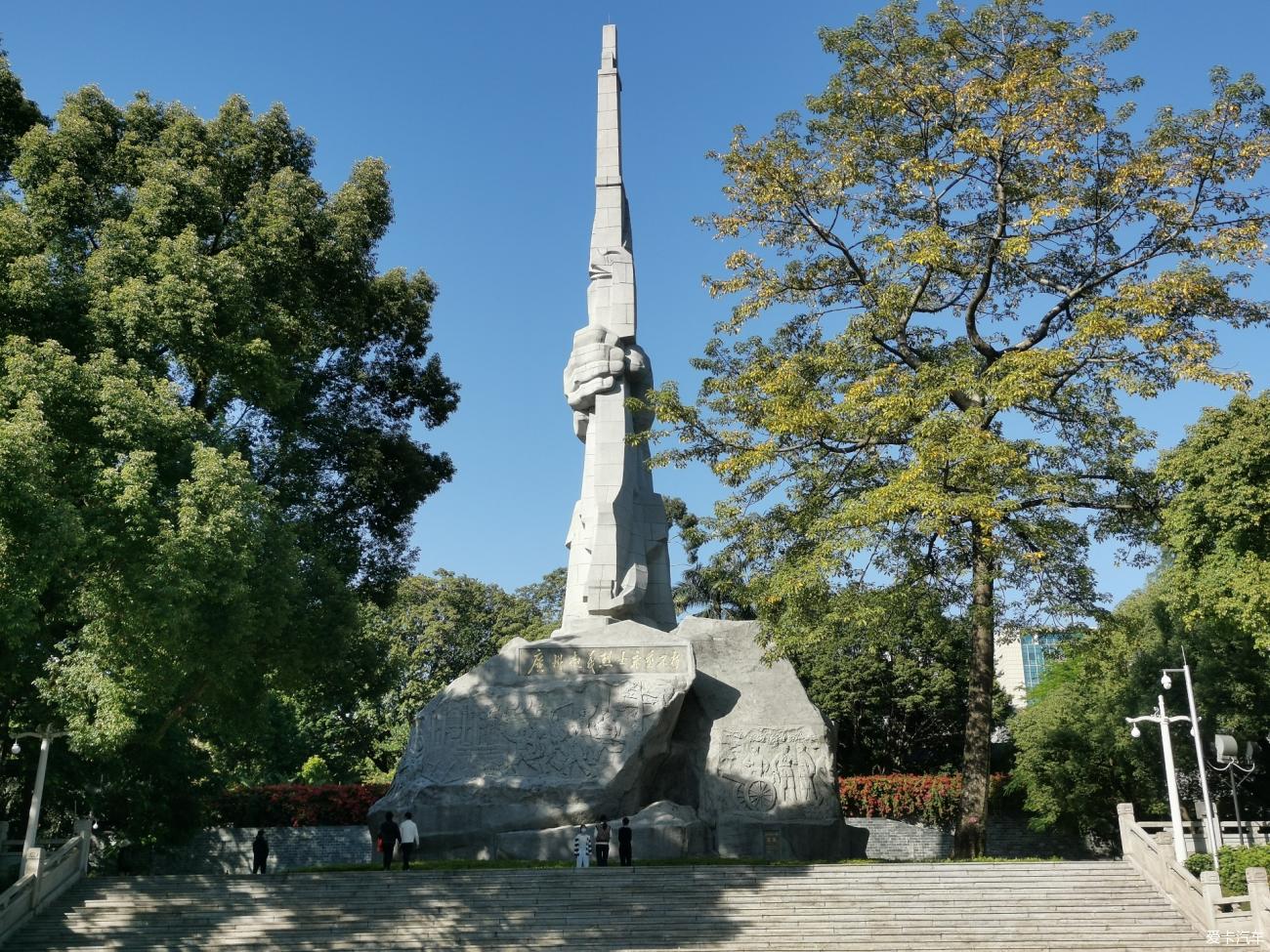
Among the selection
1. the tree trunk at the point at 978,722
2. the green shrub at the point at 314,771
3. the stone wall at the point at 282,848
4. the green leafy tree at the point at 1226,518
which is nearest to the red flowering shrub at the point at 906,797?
the stone wall at the point at 282,848

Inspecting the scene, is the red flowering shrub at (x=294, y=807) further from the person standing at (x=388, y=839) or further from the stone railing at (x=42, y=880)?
the person standing at (x=388, y=839)

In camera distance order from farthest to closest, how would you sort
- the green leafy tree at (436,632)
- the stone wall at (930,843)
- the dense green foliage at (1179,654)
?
1. the green leafy tree at (436,632)
2. the stone wall at (930,843)
3. the dense green foliage at (1179,654)

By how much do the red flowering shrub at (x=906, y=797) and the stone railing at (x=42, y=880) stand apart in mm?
18747

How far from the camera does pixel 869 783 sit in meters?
29.7

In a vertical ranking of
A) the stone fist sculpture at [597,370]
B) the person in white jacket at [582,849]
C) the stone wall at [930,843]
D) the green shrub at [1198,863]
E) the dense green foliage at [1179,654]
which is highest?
the stone fist sculpture at [597,370]

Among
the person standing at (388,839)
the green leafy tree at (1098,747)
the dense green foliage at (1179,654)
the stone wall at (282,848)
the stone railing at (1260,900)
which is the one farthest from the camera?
the stone wall at (282,848)

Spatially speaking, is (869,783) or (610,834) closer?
(610,834)

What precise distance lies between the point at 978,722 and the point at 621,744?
4.98m

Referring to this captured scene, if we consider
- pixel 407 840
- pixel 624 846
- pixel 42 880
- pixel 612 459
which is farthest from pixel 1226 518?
pixel 42 880

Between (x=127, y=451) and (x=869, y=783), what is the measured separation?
21.5m

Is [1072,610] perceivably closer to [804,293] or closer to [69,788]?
[804,293]

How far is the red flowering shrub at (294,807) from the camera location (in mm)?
27344

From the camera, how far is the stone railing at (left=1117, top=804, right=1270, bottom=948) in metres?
11.6

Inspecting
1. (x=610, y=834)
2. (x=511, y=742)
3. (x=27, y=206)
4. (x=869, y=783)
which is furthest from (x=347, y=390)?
(x=869, y=783)
